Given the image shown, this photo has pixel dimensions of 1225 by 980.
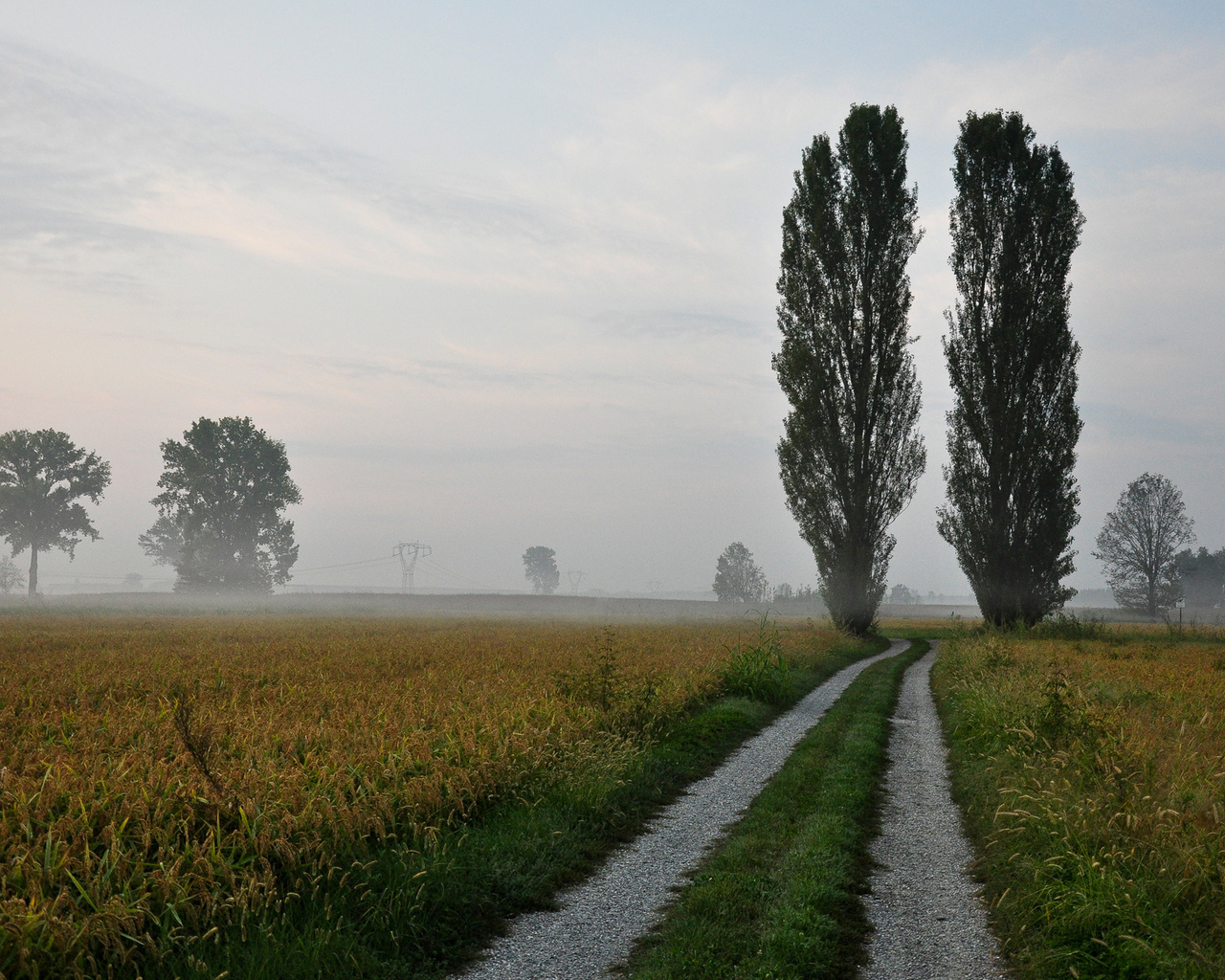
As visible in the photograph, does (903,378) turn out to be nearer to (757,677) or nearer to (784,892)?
(757,677)

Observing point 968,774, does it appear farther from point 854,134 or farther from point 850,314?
point 854,134

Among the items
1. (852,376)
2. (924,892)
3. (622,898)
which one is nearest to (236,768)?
(622,898)

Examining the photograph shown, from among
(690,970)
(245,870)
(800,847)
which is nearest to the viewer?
(690,970)

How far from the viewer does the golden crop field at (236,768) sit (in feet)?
17.2

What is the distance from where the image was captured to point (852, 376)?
3397cm

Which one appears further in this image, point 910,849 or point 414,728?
point 414,728

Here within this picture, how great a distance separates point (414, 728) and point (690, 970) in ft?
17.8

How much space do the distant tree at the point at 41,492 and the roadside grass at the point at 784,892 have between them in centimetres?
7679

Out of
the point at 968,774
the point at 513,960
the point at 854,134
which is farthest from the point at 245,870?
the point at 854,134

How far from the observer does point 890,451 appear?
33.9 meters

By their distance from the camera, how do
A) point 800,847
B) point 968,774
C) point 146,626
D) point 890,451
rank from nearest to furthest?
1. point 800,847
2. point 968,774
3. point 146,626
4. point 890,451

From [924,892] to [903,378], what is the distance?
30528 millimetres

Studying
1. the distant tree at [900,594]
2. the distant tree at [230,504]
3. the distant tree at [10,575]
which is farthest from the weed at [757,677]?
the distant tree at [900,594]

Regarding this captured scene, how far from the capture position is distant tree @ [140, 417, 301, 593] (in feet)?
224
